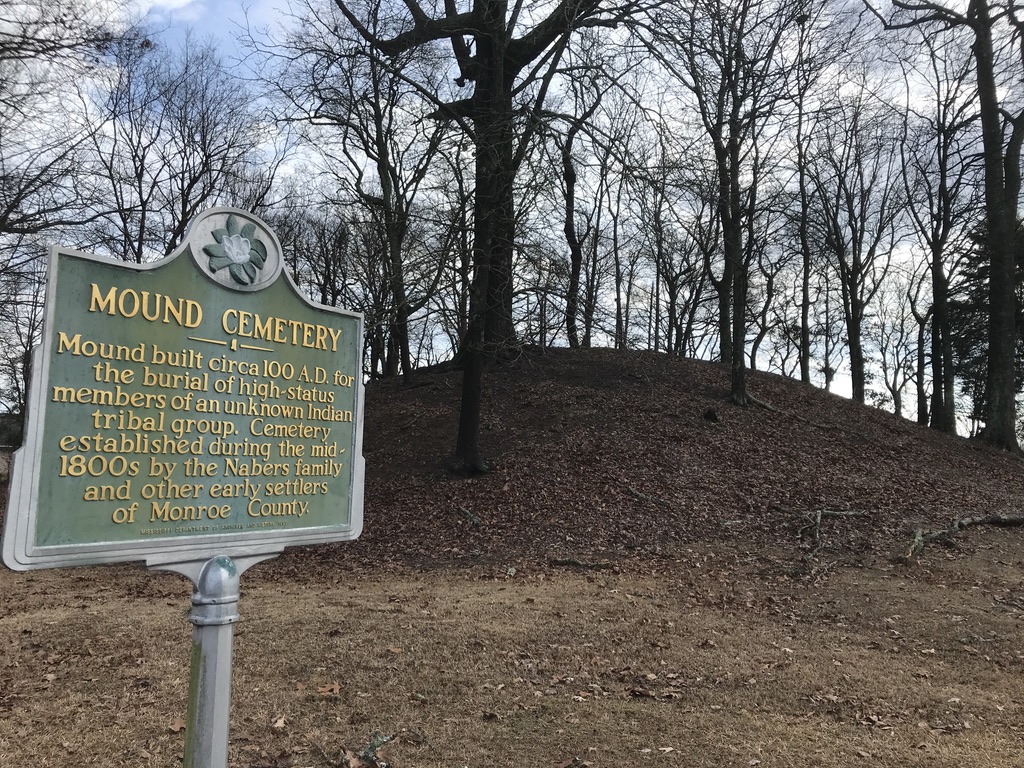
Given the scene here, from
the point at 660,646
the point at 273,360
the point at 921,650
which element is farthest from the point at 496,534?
the point at 273,360

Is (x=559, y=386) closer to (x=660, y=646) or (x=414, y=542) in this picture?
(x=414, y=542)

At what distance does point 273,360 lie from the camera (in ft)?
12.0

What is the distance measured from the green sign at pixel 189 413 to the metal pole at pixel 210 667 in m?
0.17

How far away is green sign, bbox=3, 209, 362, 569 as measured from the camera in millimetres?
2891

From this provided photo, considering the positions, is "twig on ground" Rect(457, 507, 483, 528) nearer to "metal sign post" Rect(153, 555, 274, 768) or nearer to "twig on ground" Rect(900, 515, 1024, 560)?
"twig on ground" Rect(900, 515, 1024, 560)

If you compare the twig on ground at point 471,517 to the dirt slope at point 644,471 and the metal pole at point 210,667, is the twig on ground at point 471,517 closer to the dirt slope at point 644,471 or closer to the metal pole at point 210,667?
the dirt slope at point 644,471

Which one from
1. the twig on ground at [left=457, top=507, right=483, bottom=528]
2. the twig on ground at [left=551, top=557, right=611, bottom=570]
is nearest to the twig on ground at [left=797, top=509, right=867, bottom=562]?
the twig on ground at [left=551, top=557, right=611, bottom=570]

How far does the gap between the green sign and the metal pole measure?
0.17 metres

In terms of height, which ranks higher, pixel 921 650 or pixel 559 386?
pixel 559 386

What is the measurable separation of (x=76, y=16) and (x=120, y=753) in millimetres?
10431

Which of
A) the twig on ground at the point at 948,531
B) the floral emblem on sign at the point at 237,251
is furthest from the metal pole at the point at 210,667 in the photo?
the twig on ground at the point at 948,531

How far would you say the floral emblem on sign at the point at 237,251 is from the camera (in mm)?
3408

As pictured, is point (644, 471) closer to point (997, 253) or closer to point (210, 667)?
point (210, 667)

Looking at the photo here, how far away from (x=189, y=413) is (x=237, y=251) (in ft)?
2.70
